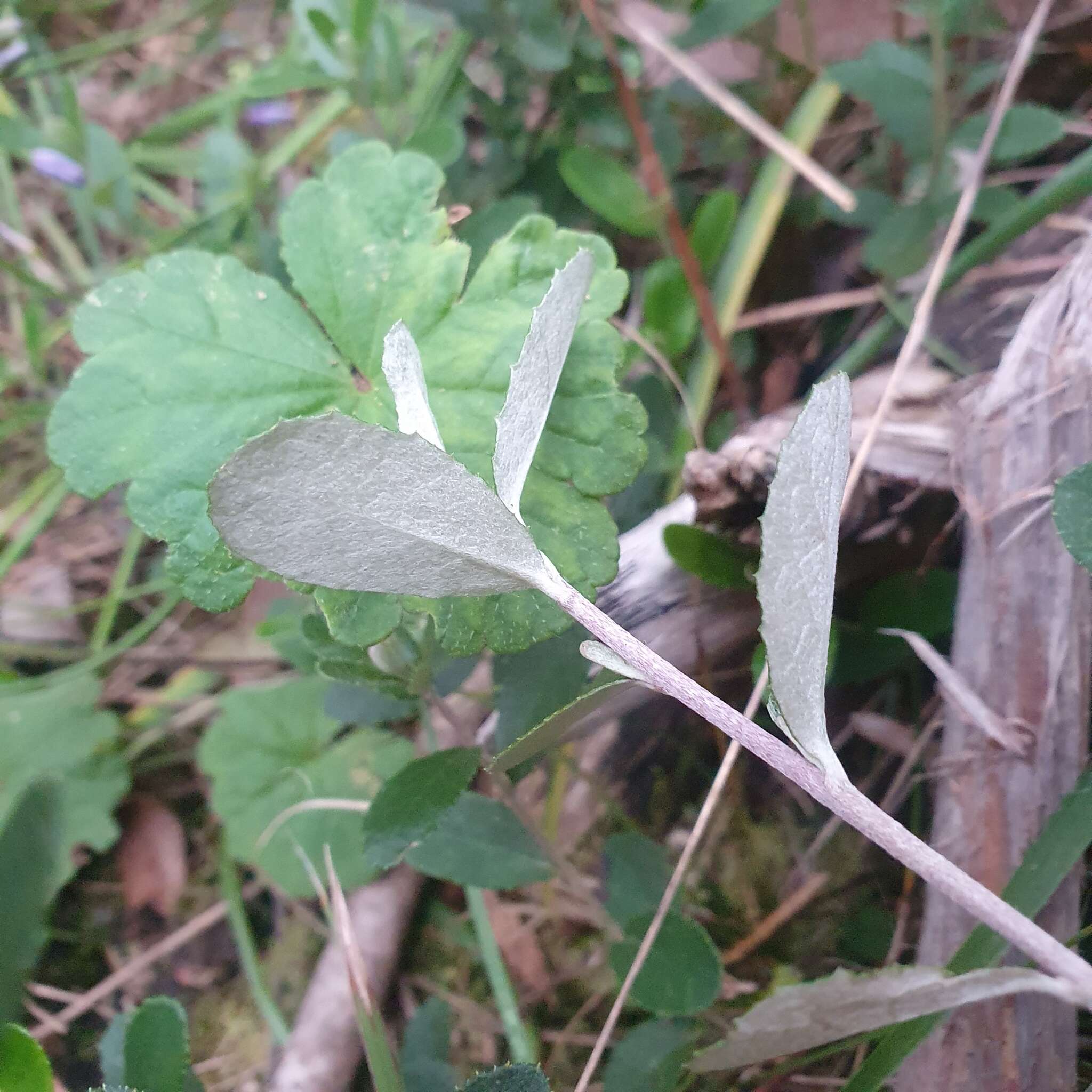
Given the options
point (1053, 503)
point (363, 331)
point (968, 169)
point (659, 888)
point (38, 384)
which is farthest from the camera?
point (38, 384)

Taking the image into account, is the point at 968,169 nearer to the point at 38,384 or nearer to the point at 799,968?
the point at 799,968

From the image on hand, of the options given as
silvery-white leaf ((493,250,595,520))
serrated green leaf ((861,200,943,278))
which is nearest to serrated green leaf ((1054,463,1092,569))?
silvery-white leaf ((493,250,595,520))

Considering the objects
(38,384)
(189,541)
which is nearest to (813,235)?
(189,541)

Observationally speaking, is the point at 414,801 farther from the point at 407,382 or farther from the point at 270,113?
the point at 270,113

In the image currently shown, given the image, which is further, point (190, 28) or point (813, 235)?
point (190, 28)

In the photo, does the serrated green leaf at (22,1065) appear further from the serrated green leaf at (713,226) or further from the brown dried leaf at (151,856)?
the serrated green leaf at (713,226)

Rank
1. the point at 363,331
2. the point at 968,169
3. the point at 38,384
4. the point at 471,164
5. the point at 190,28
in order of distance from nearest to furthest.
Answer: the point at 363,331
the point at 968,169
the point at 471,164
the point at 38,384
the point at 190,28
